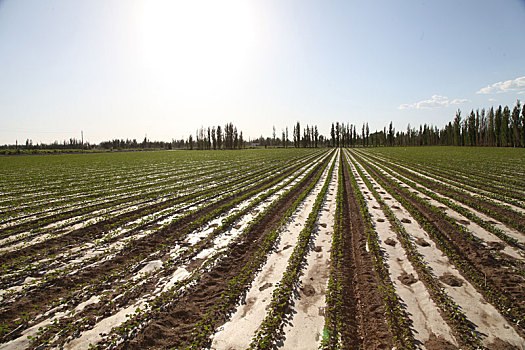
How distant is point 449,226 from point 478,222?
136cm

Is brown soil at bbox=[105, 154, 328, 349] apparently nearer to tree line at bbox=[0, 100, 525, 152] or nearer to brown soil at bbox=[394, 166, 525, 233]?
brown soil at bbox=[394, 166, 525, 233]

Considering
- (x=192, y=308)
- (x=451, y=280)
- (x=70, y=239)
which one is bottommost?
(x=192, y=308)

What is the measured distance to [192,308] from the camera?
15.1 feet

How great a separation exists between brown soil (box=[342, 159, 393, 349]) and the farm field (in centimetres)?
2

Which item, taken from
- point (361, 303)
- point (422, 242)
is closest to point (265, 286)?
point (361, 303)

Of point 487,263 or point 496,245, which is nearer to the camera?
point 487,263

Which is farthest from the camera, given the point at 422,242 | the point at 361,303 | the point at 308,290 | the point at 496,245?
the point at 422,242

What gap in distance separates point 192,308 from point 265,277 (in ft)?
5.88

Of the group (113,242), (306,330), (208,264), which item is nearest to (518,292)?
(306,330)

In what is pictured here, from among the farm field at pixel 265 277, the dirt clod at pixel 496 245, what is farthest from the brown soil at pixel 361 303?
the dirt clod at pixel 496 245

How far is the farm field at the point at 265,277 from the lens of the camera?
390 cm

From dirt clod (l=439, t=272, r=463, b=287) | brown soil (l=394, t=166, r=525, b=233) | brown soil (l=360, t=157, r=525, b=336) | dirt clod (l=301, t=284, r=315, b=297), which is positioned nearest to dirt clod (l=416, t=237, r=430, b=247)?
brown soil (l=360, t=157, r=525, b=336)

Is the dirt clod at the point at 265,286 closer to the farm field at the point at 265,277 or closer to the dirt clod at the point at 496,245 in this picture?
the farm field at the point at 265,277

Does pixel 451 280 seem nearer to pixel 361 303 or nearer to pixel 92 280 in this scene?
pixel 361 303
